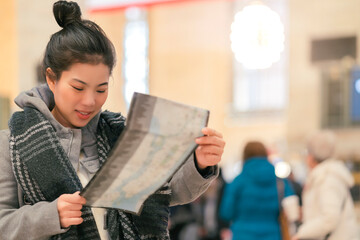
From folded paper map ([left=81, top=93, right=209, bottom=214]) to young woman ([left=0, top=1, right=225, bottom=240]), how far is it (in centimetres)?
6

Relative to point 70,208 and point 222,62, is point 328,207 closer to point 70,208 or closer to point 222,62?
point 70,208

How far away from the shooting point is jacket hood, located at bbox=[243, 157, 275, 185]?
5797 millimetres

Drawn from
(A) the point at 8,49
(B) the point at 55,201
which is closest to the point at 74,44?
(B) the point at 55,201

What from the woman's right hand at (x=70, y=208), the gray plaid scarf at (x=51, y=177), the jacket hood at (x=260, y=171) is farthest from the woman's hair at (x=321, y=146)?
the woman's right hand at (x=70, y=208)

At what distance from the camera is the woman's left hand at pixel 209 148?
5.17 feet

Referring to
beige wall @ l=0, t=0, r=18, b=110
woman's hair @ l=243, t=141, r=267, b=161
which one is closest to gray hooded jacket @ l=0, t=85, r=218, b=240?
woman's hair @ l=243, t=141, r=267, b=161

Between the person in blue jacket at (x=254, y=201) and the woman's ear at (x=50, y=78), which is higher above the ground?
the woman's ear at (x=50, y=78)

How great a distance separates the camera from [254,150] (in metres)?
5.93

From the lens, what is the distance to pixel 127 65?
25.7 meters

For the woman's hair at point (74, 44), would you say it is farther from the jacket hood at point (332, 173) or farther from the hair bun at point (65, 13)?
the jacket hood at point (332, 173)

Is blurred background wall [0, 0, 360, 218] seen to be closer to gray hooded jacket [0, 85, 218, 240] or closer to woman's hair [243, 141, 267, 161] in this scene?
gray hooded jacket [0, 85, 218, 240]

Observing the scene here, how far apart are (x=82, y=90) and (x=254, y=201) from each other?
4.25 metres

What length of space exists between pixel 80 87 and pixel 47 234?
0.40 metres

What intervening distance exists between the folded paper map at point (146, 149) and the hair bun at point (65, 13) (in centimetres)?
49
